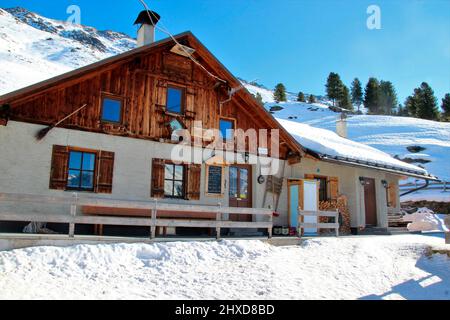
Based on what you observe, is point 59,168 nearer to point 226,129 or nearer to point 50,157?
point 50,157

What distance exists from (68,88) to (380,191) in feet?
42.9

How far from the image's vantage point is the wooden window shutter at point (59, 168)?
437 inches

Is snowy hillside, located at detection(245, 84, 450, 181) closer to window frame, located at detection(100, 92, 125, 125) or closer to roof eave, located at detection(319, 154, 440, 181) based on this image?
roof eave, located at detection(319, 154, 440, 181)

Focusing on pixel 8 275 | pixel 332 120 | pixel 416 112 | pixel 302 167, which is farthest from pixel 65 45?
pixel 8 275

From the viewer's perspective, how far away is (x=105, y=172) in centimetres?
1182

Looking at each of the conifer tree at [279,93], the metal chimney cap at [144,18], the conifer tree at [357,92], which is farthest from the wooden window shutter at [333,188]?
the conifer tree at [357,92]

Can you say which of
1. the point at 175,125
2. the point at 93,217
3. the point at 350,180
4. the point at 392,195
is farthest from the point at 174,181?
the point at 392,195

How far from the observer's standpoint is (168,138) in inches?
515

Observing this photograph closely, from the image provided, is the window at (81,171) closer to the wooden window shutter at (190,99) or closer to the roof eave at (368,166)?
the wooden window shutter at (190,99)

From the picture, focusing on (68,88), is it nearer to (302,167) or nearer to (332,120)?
(302,167)

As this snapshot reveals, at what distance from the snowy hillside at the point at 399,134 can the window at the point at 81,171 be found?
34625mm

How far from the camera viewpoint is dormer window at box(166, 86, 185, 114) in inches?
530

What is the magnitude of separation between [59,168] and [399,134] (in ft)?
172
